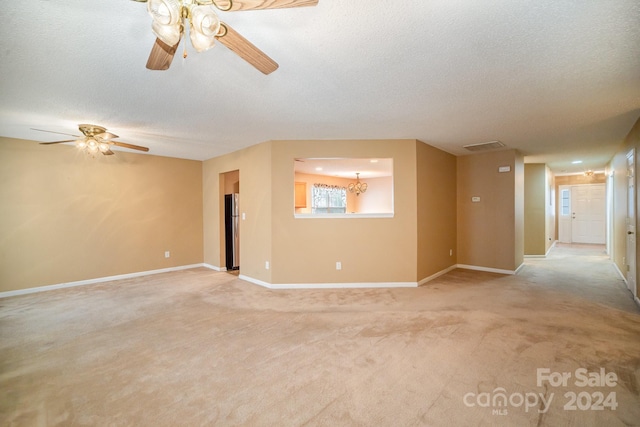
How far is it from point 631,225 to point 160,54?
20.4 feet

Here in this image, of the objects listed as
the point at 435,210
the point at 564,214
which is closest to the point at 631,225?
the point at 435,210

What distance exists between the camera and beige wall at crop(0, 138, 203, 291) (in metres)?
4.43

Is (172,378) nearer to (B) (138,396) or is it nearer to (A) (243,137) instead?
(B) (138,396)

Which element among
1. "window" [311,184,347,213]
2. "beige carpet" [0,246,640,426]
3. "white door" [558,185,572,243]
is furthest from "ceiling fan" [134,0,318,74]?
"white door" [558,185,572,243]

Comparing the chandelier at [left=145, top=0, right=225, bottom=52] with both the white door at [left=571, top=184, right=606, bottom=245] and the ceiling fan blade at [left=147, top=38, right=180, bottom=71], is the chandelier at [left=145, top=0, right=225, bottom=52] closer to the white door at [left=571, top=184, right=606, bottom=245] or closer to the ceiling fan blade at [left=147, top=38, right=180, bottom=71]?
the ceiling fan blade at [left=147, top=38, right=180, bottom=71]

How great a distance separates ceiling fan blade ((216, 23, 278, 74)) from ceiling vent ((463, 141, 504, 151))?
4.56 metres

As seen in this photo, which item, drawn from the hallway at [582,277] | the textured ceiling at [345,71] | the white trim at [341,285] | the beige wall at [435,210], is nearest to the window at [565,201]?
the hallway at [582,277]

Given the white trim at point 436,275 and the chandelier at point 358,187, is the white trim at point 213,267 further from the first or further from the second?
the chandelier at point 358,187

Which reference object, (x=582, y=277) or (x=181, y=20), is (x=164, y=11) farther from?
(x=582, y=277)

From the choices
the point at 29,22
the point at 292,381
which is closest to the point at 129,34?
the point at 29,22

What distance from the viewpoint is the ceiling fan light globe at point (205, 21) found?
1.29 m

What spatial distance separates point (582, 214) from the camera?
955 cm

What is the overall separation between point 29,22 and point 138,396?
252 centimetres

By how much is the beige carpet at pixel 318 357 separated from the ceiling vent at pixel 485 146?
2508mm
